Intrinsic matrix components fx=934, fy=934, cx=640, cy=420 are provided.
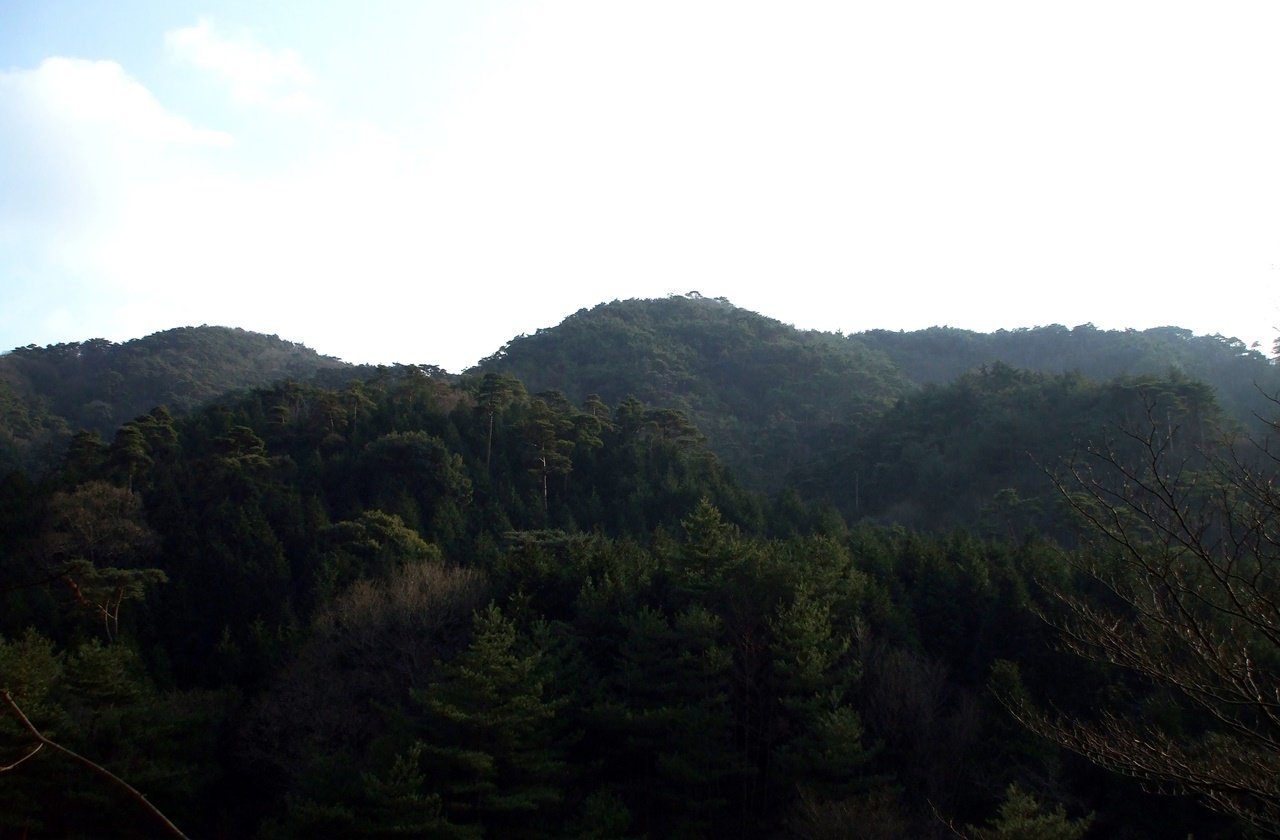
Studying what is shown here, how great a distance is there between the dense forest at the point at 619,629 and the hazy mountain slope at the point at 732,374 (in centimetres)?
1269

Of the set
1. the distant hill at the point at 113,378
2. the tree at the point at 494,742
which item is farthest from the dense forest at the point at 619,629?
the distant hill at the point at 113,378

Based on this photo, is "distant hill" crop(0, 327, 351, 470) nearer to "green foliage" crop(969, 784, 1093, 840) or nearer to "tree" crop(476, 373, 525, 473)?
"tree" crop(476, 373, 525, 473)

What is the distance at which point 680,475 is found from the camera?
3788cm

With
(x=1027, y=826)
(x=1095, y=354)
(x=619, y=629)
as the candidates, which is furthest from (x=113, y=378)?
(x=1095, y=354)

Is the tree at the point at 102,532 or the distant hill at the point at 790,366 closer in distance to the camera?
the tree at the point at 102,532

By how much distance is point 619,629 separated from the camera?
21969 millimetres

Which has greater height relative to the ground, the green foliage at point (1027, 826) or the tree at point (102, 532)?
the tree at point (102, 532)

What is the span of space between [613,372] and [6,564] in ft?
140

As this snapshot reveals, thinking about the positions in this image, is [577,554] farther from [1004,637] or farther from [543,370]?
[543,370]

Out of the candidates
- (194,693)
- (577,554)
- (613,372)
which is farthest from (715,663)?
(613,372)

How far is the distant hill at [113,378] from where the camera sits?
1933 inches

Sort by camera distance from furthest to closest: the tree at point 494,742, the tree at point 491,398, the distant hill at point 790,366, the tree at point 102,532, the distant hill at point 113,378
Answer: the distant hill at point 790,366 < the distant hill at point 113,378 < the tree at point 491,398 < the tree at point 102,532 < the tree at point 494,742

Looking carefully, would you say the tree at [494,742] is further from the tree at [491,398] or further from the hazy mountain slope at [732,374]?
the hazy mountain slope at [732,374]

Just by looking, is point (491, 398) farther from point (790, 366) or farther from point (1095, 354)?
point (1095, 354)
